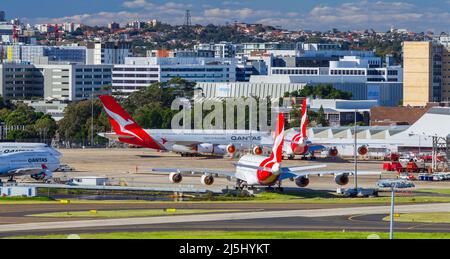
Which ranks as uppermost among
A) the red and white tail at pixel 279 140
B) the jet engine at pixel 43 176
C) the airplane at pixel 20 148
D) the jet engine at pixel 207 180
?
the red and white tail at pixel 279 140

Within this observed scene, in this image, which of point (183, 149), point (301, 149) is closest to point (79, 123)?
point (183, 149)

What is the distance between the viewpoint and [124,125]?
463 ft

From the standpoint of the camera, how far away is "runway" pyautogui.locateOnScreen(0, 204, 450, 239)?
2473 inches

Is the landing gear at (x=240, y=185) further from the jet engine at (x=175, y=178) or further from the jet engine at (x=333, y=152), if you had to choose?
A: the jet engine at (x=333, y=152)

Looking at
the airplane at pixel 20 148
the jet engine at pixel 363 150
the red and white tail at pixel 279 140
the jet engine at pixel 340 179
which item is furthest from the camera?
the jet engine at pixel 363 150

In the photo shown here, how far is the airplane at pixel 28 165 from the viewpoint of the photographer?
10656 cm

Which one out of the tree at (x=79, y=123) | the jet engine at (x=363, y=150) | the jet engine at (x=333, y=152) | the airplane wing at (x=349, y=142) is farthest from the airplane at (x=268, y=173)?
the tree at (x=79, y=123)

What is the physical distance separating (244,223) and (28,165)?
44587 mm

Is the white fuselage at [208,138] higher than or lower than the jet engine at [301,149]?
higher

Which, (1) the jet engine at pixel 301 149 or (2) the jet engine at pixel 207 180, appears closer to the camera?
(2) the jet engine at pixel 207 180

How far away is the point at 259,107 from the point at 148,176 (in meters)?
86.0
